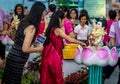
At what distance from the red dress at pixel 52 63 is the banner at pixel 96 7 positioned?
9561mm

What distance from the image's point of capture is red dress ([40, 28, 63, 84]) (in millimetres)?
5836

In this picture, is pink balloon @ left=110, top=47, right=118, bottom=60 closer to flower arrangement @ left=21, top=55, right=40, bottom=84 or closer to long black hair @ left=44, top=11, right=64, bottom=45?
long black hair @ left=44, top=11, right=64, bottom=45

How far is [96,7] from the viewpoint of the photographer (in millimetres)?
15648

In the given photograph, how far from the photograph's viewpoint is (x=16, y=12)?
376 inches

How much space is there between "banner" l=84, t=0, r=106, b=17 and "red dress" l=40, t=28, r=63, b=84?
31.4 feet

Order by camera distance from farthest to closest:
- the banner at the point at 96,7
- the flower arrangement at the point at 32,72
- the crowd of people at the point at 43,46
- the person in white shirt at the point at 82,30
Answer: the banner at the point at 96,7 < the person in white shirt at the point at 82,30 < the flower arrangement at the point at 32,72 < the crowd of people at the point at 43,46

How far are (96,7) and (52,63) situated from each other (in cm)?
1007

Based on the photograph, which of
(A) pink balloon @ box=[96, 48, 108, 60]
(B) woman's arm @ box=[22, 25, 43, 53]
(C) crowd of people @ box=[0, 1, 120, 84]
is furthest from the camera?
(A) pink balloon @ box=[96, 48, 108, 60]

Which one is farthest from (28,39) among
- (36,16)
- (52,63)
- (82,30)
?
(82,30)

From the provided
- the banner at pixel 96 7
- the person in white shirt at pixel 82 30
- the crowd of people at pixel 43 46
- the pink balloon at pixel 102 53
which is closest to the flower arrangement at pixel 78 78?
the crowd of people at pixel 43 46

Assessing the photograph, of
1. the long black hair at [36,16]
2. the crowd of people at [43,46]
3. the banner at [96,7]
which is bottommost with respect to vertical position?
the banner at [96,7]

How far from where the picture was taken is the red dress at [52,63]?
19.1ft

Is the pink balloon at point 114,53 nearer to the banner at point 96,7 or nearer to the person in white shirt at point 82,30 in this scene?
the person in white shirt at point 82,30

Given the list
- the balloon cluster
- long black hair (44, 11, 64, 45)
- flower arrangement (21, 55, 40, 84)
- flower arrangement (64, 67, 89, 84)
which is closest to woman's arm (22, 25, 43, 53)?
long black hair (44, 11, 64, 45)
